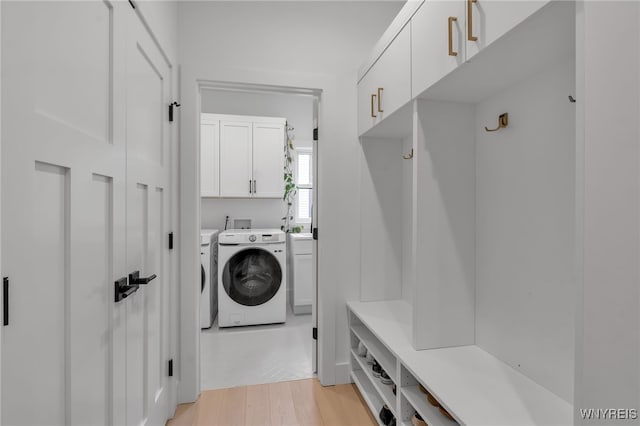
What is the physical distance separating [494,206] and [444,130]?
16.2 inches

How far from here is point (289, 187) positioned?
146 inches

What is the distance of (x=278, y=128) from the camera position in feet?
11.4

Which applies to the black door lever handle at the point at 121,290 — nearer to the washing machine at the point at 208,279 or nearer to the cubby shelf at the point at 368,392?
the cubby shelf at the point at 368,392

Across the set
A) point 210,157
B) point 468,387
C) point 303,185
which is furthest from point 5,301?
point 303,185

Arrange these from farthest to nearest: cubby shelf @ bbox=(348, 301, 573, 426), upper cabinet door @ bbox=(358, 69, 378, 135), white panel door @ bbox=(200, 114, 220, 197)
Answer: white panel door @ bbox=(200, 114, 220, 197) → upper cabinet door @ bbox=(358, 69, 378, 135) → cubby shelf @ bbox=(348, 301, 573, 426)

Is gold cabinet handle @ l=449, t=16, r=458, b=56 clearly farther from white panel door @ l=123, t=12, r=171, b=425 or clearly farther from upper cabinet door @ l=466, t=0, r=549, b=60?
white panel door @ l=123, t=12, r=171, b=425

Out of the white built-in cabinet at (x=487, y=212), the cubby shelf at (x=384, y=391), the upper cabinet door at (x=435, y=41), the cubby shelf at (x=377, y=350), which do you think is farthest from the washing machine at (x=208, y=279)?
the upper cabinet door at (x=435, y=41)

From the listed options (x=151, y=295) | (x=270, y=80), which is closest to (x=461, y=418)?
(x=151, y=295)

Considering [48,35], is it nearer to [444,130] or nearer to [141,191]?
[141,191]

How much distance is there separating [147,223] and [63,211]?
0.63m

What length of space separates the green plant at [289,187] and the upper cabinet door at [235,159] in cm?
47

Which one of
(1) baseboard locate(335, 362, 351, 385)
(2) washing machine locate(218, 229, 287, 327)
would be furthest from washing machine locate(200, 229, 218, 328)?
(1) baseboard locate(335, 362, 351, 385)

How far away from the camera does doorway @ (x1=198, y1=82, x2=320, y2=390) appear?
2414 millimetres

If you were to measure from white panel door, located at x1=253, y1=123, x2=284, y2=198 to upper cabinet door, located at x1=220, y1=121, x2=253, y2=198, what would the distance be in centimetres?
7
